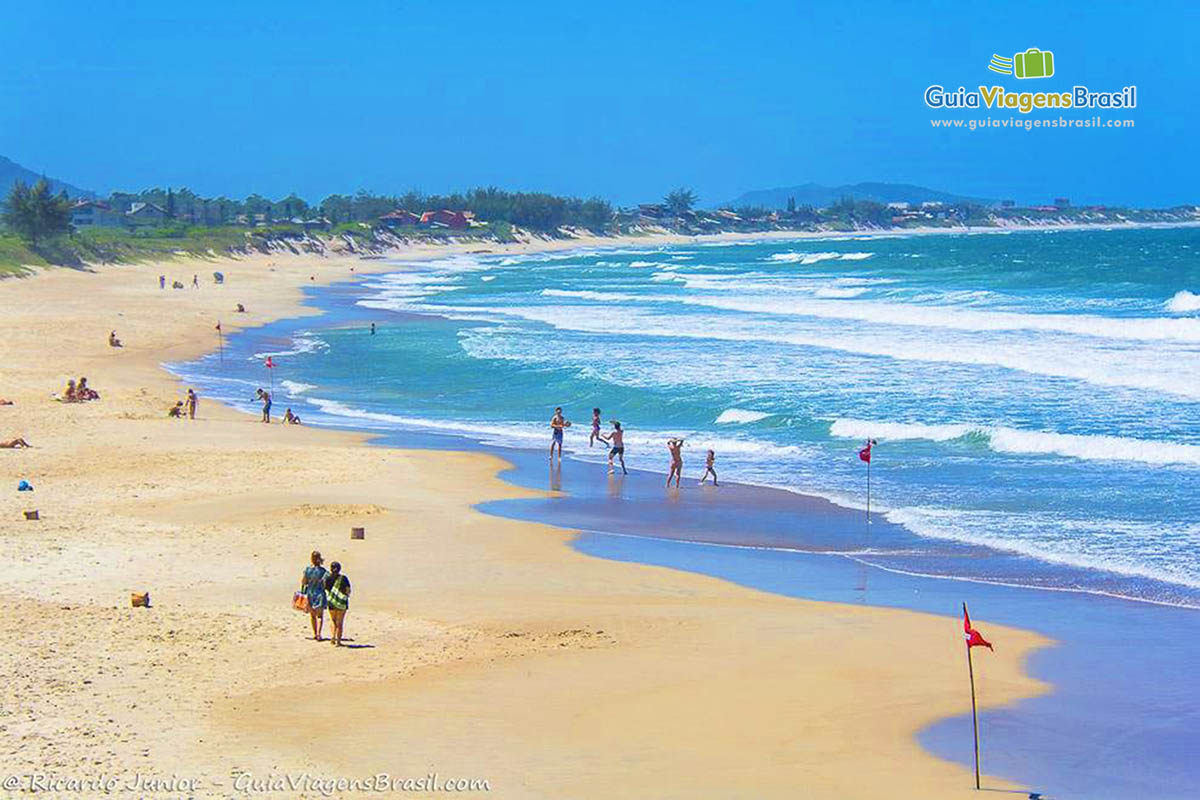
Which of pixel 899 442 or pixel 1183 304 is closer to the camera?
pixel 899 442

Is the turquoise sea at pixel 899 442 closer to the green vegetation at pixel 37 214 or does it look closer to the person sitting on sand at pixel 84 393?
the person sitting on sand at pixel 84 393

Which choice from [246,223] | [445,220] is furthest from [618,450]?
[445,220]

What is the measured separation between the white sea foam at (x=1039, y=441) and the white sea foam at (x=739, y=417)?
1.92m

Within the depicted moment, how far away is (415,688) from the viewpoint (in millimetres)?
11633

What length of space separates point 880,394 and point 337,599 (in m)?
20.5

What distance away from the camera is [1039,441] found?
24828 millimetres

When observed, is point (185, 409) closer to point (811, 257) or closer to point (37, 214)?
point (37, 214)

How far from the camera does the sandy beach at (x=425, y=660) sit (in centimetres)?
992

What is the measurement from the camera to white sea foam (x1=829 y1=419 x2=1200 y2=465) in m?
23.4

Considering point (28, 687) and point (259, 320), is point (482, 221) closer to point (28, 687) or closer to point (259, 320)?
point (259, 320)

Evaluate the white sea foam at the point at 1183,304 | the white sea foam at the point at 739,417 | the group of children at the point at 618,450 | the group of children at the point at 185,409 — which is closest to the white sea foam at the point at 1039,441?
the white sea foam at the point at 739,417

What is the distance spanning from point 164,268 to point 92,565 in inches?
2848

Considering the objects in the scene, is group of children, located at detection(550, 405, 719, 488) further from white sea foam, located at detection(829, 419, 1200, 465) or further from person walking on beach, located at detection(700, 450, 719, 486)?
white sea foam, located at detection(829, 419, 1200, 465)

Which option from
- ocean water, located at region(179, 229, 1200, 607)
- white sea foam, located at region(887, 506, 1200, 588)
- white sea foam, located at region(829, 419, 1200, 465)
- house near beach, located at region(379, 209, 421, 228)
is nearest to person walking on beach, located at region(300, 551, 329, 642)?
ocean water, located at region(179, 229, 1200, 607)
